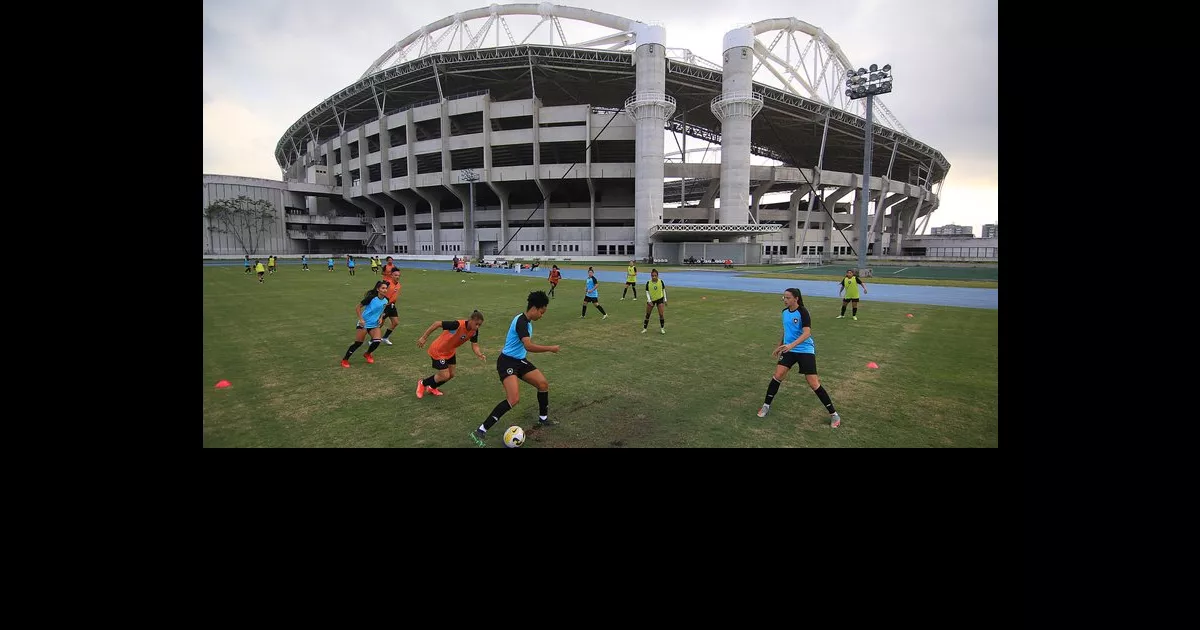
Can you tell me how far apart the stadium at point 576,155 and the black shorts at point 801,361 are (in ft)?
151

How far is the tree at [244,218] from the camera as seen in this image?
59.9m

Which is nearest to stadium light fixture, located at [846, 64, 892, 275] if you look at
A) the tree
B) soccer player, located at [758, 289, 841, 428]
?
soccer player, located at [758, 289, 841, 428]

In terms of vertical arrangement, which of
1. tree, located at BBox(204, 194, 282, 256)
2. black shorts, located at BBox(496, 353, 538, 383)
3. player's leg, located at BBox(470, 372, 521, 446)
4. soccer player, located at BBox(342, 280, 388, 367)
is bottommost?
player's leg, located at BBox(470, 372, 521, 446)

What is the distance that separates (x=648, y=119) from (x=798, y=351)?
49.7 m

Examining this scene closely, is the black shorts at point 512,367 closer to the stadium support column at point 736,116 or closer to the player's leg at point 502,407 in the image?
the player's leg at point 502,407

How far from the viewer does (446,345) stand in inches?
253

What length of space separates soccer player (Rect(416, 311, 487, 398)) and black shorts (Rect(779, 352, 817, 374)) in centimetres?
394

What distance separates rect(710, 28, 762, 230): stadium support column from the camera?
49.4 metres

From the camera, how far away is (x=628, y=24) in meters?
56.5

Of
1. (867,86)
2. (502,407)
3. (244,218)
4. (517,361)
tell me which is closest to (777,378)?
(517,361)

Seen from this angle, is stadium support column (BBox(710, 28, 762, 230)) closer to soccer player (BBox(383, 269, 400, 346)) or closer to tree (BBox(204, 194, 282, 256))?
soccer player (BBox(383, 269, 400, 346))

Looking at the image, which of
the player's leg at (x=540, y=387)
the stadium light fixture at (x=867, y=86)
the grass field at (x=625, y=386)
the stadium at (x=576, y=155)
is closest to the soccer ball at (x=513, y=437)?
the grass field at (x=625, y=386)

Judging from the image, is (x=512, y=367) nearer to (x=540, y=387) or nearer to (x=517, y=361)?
(x=517, y=361)
